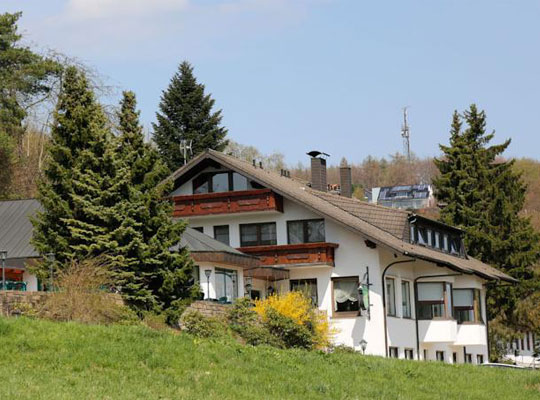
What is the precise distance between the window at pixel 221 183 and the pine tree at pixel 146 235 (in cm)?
1254

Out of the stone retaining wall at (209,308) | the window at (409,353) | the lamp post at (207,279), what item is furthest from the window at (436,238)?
the stone retaining wall at (209,308)

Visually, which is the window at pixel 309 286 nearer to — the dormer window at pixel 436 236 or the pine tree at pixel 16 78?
the dormer window at pixel 436 236

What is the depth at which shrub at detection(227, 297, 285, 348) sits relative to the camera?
32.1m

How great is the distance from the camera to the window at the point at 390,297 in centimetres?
4525

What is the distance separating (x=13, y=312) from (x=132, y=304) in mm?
5240

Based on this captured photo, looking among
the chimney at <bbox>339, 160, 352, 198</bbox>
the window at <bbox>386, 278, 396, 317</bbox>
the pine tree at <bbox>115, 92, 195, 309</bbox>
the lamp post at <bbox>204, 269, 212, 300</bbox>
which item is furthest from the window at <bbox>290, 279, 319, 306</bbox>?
the pine tree at <bbox>115, 92, 195, 309</bbox>

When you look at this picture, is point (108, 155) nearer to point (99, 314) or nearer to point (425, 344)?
point (99, 314)

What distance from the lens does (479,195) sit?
199ft

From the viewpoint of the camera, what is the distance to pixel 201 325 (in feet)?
102

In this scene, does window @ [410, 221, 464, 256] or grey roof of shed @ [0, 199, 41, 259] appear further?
window @ [410, 221, 464, 256]

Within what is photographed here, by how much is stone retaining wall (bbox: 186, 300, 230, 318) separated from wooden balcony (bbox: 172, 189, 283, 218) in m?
10.5

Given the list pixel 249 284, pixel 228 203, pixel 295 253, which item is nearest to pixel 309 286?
pixel 295 253

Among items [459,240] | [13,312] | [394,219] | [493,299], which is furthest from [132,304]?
[493,299]

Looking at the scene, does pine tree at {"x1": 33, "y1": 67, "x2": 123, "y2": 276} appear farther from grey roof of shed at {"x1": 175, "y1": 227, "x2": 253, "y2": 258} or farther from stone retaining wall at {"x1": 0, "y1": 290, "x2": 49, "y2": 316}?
grey roof of shed at {"x1": 175, "y1": 227, "x2": 253, "y2": 258}
